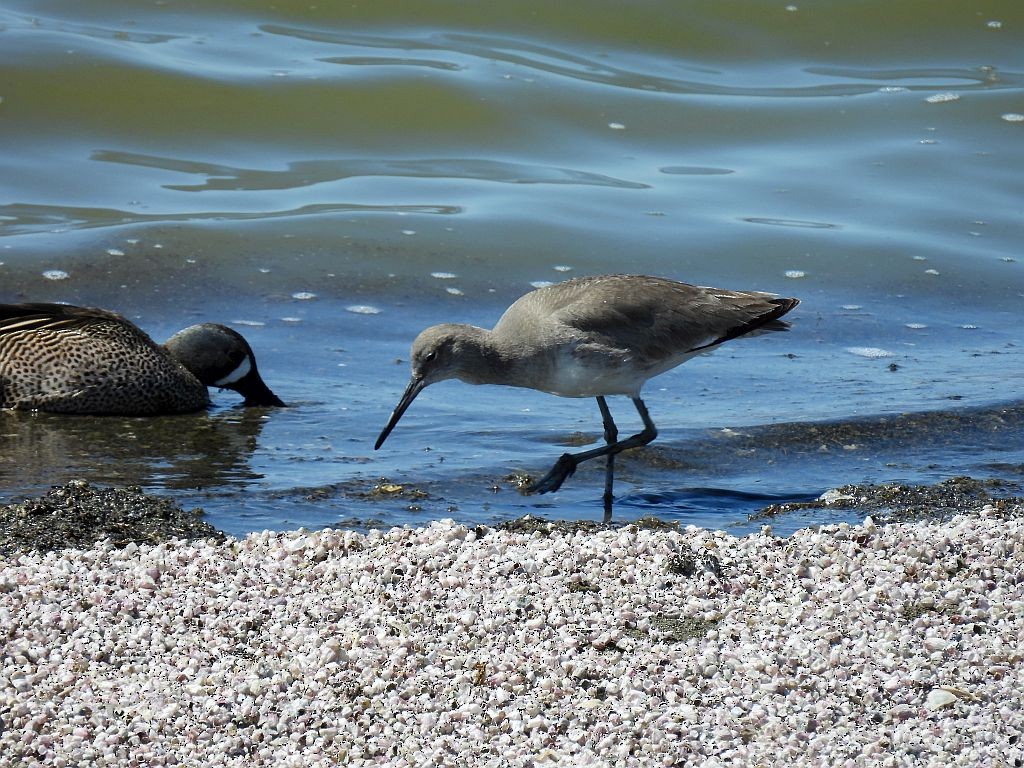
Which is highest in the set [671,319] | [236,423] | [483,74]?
[483,74]

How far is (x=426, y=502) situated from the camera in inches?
266

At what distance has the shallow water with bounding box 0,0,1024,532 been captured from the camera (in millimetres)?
7605

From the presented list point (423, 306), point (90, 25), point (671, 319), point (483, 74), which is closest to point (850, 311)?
point (423, 306)

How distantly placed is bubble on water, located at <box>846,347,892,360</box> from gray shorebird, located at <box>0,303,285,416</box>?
409 centimetres

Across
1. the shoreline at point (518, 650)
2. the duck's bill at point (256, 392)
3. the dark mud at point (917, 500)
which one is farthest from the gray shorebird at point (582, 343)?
the duck's bill at point (256, 392)

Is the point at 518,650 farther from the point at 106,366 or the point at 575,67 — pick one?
the point at 575,67

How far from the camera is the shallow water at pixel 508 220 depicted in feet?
25.0

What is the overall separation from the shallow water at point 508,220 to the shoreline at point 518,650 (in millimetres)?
1235

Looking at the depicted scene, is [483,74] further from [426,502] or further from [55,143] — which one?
[426,502]

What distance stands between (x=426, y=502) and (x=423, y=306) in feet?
13.5

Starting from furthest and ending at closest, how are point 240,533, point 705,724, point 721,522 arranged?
point 721,522 → point 240,533 → point 705,724

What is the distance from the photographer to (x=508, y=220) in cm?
1255

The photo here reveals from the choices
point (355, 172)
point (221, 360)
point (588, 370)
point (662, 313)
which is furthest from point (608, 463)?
point (355, 172)

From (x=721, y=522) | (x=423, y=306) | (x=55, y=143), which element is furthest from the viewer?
(x=55, y=143)
